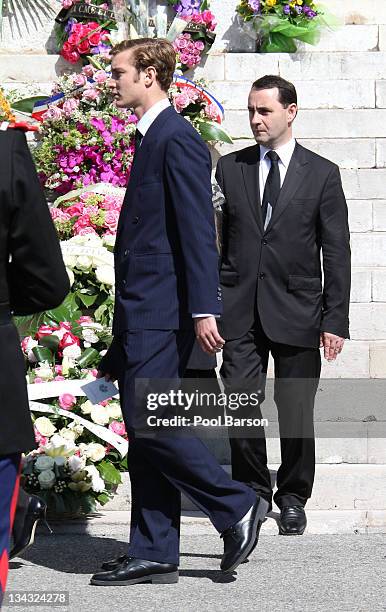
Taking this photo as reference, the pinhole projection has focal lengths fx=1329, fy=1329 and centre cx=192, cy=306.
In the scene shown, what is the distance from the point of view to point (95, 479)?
6000mm

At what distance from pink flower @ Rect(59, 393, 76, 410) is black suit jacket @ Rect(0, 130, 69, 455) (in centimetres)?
258

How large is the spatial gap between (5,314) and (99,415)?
267cm

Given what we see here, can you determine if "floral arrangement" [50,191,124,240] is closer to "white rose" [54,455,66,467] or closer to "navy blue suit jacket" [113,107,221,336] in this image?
"white rose" [54,455,66,467]

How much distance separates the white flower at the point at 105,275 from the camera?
7.01 metres

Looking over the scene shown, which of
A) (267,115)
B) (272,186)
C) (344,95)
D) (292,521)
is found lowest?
(292,521)

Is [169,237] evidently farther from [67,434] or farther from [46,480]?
[67,434]

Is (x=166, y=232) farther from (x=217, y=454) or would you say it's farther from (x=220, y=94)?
(x=220, y=94)

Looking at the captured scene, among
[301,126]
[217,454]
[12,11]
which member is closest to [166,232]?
[217,454]

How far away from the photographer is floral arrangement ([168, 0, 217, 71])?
9742 mm

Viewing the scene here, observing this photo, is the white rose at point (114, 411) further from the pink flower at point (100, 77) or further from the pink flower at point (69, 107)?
the pink flower at point (100, 77)

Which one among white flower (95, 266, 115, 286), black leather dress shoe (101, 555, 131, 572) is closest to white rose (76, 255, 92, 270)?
white flower (95, 266, 115, 286)

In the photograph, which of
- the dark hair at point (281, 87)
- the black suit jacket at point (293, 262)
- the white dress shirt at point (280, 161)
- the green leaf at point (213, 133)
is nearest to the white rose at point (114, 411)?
the black suit jacket at point (293, 262)

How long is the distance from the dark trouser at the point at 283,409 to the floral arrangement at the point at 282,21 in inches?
181

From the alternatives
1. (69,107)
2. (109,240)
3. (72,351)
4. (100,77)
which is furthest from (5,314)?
(100,77)
